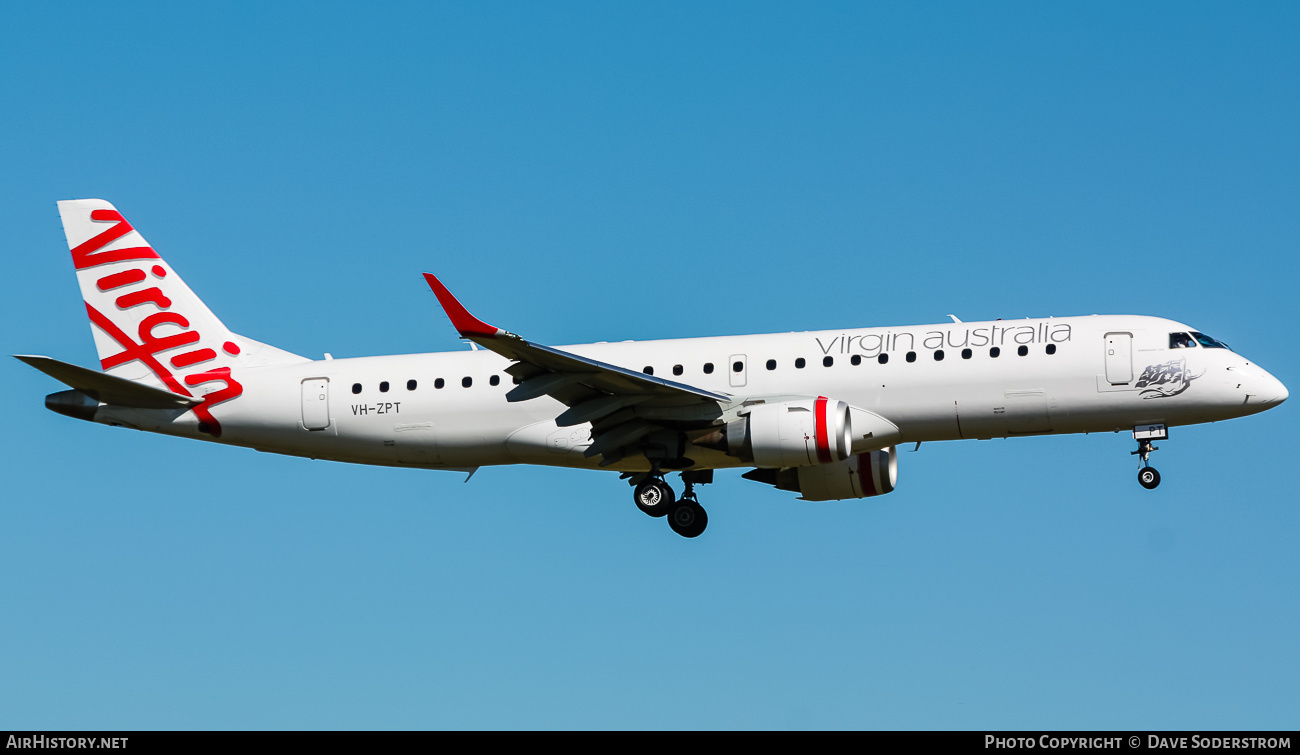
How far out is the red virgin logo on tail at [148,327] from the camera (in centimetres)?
3519

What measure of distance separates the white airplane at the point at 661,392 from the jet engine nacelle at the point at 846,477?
0.05m

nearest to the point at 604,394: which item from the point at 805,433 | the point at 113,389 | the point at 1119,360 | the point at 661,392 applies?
the point at 661,392

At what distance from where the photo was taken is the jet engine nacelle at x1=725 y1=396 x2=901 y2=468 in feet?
99.5

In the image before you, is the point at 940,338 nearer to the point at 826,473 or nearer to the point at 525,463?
the point at 826,473

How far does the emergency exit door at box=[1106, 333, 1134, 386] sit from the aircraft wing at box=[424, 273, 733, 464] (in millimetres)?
8009

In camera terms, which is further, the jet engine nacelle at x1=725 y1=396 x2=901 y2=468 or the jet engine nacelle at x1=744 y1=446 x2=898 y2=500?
the jet engine nacelle at x1=744 y1=446 x2=898 y2=500

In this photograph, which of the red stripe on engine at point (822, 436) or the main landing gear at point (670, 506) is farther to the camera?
the main landing gear at point (670, 506)

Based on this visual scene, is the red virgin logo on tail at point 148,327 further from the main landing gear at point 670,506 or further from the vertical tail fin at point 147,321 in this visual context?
the main landing gear at point 670,506

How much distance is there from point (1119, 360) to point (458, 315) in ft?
45.3

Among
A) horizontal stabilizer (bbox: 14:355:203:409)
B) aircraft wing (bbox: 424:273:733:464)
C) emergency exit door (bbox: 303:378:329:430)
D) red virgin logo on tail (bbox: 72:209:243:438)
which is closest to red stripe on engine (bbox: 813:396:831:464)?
aircraft wing (bbox: 424:273:733:464)

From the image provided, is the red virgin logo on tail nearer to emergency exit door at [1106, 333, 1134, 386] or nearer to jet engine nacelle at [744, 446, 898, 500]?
jet engine nacelle at [744, 446, 898, 500]

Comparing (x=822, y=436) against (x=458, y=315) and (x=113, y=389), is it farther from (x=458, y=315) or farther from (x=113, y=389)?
(x=113, y=389)

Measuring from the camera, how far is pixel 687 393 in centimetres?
3094

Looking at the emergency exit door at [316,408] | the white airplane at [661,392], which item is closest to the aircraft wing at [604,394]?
the white airplane at [661,392]
